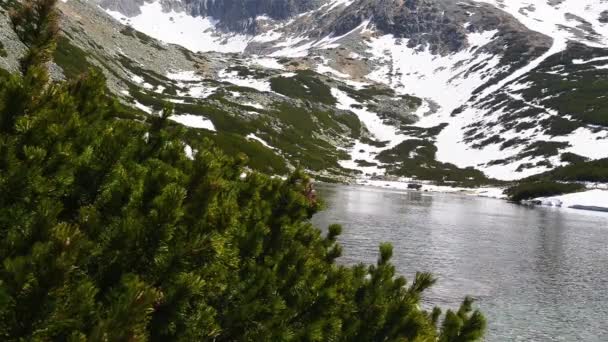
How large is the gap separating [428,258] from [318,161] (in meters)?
101

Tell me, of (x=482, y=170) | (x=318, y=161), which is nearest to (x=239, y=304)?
(x=318, y=161)

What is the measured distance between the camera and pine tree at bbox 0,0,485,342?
2.24 m

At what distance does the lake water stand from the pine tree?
6.74 meters

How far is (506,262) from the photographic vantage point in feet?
97.8

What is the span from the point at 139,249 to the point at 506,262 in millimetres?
30469

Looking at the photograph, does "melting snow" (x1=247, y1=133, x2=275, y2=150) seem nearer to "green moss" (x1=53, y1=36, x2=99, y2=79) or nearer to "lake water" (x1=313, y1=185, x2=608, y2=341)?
"green moss" (x1=53, y1=36, x2=99, y2=79)

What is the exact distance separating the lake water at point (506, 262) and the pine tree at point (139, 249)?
265 inches

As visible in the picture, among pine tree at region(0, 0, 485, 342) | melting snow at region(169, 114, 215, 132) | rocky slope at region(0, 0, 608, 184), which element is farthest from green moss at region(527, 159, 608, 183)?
pine tree at region(0, 0, 485, 342)

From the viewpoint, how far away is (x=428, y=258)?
2914 centimetres

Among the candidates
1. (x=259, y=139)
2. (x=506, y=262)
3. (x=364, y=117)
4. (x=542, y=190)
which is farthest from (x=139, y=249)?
(x=364, y=117)

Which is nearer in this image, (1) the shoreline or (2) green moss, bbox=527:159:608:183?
(1) the shoreline

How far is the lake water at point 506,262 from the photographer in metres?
19.2

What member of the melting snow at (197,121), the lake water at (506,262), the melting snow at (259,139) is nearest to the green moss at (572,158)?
the lake water at (506,262)

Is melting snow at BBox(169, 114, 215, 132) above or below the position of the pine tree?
above
